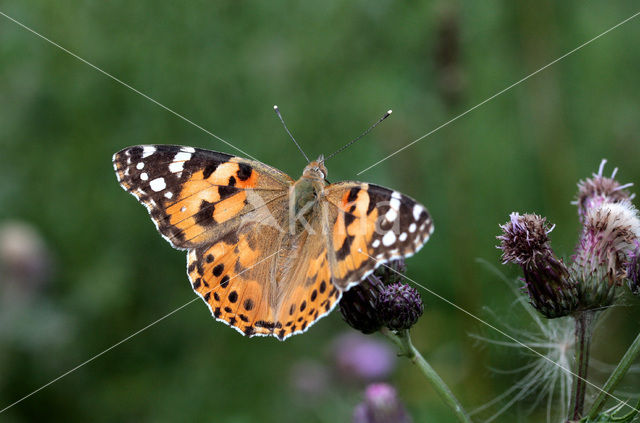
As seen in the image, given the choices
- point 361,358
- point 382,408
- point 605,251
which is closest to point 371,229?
point 605,251

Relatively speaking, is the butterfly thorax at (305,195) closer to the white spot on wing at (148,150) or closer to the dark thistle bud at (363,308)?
the dark thistle bud at (363,308)

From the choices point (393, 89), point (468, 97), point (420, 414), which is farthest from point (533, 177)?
point (420, 414)

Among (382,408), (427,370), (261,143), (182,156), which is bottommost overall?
(382,408)

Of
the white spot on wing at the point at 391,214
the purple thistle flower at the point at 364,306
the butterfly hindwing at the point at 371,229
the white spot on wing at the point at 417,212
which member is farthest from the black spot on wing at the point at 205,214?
the white spot on wing at the point at 417,212

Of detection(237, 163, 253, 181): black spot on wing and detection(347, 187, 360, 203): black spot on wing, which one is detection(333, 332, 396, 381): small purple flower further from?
detection(347, 187, 360, 203): black spot on wing

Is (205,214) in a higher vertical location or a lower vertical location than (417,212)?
lower

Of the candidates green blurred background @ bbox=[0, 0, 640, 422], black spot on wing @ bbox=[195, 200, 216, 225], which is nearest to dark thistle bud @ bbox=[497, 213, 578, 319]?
black spot on wing @ bbox=[195, 200, 216, 225]

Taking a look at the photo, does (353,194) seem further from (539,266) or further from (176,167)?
(176,167)
